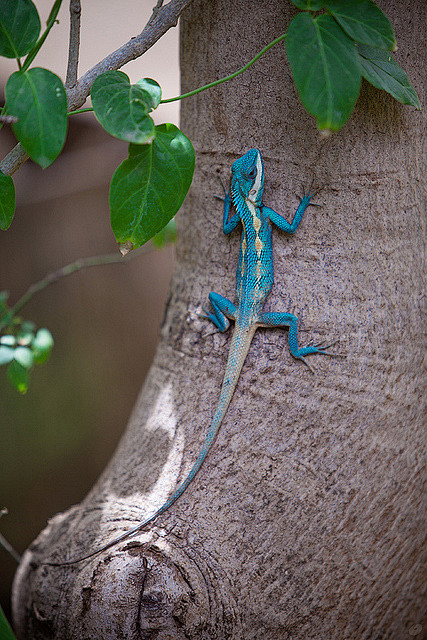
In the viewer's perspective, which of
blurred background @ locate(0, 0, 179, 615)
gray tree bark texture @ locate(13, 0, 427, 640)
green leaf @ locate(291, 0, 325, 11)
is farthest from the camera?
blurred background @ locate(0, 0, 179, 615)

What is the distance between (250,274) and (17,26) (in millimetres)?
762

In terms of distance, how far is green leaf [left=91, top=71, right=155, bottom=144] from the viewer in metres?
1.06

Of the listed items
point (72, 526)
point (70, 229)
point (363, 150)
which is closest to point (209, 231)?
point (363, 150)

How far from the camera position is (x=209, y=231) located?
150cm

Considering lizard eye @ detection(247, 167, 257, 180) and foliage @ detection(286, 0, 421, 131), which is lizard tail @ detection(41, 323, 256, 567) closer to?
lizard eye @ detection(247, 167, 257, 180)

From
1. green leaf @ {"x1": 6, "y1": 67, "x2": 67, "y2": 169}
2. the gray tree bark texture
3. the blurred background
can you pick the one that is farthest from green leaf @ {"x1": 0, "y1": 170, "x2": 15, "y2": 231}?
the blurred background

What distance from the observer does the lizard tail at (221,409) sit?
4.17 feet

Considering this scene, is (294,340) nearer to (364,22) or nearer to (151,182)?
(151,182)

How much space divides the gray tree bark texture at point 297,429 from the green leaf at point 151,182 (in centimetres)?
28

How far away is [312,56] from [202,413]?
34.4 inches

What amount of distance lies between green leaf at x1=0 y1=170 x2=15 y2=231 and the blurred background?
1.59 m

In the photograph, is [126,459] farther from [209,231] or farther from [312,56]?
[312,56]

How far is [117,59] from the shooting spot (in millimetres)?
1206

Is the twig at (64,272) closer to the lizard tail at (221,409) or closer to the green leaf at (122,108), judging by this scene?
the lizard tail at (221,409)
